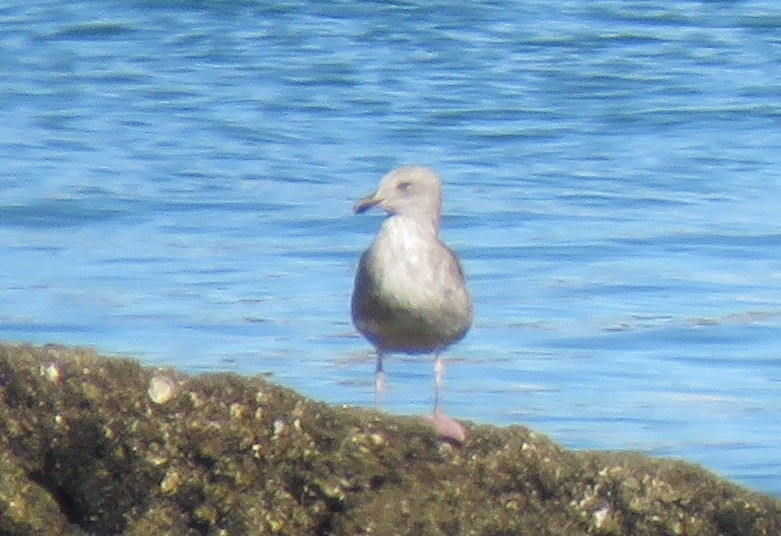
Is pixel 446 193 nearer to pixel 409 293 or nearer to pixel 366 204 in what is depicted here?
pixel 366 204

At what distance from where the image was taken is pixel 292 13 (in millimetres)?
19781

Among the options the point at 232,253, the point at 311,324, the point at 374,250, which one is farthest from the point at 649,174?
the point at 374,250

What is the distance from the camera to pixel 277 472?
5531mm

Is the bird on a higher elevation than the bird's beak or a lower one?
lower

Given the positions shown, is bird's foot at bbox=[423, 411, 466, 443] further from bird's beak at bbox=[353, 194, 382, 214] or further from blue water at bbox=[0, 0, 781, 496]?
blue water at bbox=[0, 0, 781, 496]

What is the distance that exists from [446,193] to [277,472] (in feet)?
28.7

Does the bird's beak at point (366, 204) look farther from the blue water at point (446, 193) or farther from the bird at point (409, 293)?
the blue water at point (446, 193)

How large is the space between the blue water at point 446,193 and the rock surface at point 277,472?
364 centimetres

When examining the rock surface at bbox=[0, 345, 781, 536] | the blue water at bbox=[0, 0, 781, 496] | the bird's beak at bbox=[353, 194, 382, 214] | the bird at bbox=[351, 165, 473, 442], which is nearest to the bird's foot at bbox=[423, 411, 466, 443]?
the rock surface at bbox=[0, 345, 781, 536]

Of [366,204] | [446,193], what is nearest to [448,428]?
[366,204]

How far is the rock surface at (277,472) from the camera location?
5.27 m

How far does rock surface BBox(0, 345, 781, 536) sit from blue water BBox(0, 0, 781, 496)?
364 cm

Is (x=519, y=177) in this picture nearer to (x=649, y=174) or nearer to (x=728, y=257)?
(x=649, y=174)

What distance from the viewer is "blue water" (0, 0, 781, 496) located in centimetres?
1034
